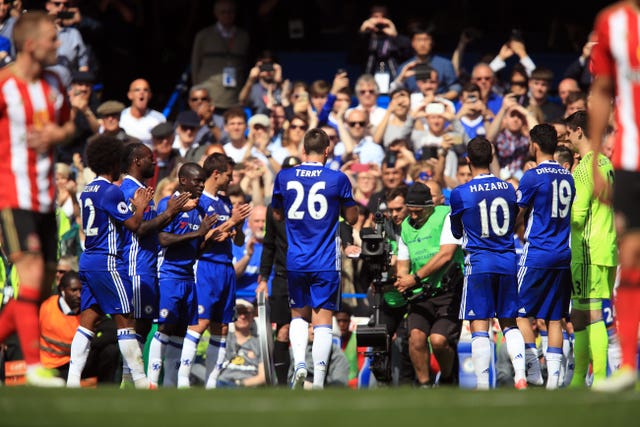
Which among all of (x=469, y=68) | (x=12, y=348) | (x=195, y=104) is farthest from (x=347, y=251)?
(x=469, y=68)

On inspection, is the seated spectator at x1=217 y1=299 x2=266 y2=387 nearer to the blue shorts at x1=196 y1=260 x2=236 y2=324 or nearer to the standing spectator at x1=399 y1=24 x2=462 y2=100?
the blue shorts at x1=196 y1=260 x2=236 y2=324

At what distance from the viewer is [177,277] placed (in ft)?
37.7

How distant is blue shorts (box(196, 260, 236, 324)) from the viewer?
458 inches

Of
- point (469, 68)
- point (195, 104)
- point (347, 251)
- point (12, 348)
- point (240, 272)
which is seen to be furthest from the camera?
point (469, 68)

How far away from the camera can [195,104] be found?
52.4 ft

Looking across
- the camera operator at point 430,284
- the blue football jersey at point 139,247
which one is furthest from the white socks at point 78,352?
the camera operator at point 430,284

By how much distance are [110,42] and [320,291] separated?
380 inches

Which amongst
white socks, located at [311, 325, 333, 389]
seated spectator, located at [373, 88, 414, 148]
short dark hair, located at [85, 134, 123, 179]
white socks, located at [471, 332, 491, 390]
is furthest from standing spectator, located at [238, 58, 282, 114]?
white socks, located at [471, 332, 491, 390]

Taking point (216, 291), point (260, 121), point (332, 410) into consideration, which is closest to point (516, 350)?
point (216, 291)

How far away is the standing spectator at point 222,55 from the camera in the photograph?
1699 centimetres

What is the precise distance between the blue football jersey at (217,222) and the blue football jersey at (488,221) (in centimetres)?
250

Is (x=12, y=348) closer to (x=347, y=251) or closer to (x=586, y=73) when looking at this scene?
(x=347, y=251)

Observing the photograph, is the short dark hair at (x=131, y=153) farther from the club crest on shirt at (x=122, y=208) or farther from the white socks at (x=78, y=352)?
the white socks at (x=78, y=352)

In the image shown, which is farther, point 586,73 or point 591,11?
point 591,11
